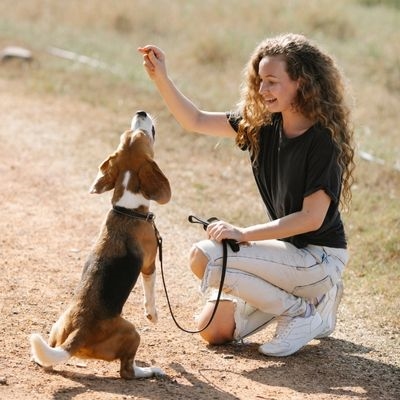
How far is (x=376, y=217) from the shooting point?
8625mm

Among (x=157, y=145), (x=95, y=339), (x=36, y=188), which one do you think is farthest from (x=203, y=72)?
(x=95, y=339)

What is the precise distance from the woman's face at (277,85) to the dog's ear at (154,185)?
803mm

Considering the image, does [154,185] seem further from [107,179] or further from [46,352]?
[46,352]

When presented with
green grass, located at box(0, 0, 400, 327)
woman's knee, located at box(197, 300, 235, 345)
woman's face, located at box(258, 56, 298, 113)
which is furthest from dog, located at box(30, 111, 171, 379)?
green grass, located at box(0, 0, 400, 327)

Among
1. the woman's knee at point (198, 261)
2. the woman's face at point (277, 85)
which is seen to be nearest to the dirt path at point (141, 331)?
the woman's knee at point (198, 261)

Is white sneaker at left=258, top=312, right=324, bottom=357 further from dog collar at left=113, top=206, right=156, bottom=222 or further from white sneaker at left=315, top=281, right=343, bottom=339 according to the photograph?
dog collar at left=113, top=206, right=156, bottom=222

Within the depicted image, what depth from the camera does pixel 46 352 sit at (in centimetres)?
467

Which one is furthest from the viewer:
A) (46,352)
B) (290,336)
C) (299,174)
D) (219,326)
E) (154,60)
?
(154,60)

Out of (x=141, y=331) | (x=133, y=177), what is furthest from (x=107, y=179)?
(x=141, y=331)

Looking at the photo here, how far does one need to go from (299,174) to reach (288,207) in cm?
24

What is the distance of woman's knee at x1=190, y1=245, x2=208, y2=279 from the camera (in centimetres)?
545

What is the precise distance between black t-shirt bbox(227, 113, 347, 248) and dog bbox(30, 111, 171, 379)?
2.38 feet

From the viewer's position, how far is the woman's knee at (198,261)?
17.9 feet

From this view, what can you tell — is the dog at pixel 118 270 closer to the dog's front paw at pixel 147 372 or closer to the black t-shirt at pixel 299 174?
the dog's front paw at pixel 147 372
